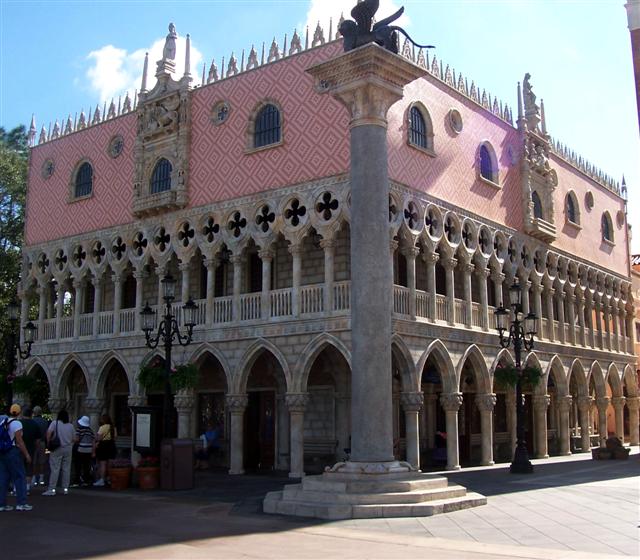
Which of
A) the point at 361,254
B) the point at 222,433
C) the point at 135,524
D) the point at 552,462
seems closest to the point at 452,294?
the point at 552,462

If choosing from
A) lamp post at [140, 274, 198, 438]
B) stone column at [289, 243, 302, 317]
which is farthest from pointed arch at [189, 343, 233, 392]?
lamp post at [140, 274, 198, 438]

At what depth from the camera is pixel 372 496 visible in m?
10.5

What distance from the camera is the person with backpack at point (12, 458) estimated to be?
36.5ft

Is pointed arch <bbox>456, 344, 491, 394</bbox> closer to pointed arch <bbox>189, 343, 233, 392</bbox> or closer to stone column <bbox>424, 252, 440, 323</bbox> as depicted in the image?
stone column <bbox>424, 252, 440, 323</bbox>

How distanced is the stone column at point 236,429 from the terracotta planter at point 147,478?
17.7 feet

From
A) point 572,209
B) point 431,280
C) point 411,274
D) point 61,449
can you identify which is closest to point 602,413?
point 572,209

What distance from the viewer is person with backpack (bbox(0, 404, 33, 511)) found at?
1112 cm

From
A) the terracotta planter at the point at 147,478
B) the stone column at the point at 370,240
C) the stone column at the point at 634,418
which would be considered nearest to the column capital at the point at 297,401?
the terracotta planter at the point at 147,478

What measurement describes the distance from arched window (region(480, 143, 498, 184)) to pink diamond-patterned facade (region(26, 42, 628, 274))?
0.33 meters

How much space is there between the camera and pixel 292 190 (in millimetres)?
19797

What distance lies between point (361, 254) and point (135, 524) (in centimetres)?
505

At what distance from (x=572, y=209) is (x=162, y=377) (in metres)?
19.0

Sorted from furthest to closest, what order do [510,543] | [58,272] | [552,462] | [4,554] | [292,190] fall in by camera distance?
1. [58,272]
2. [552,462]
3. [292,190]
4. [510,543]
5. [4,554]

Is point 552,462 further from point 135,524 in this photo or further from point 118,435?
point 135,524
